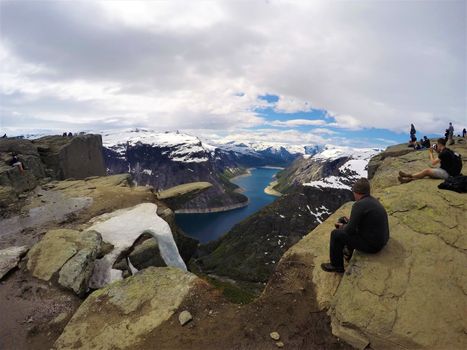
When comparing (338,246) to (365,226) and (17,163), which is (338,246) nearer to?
(365,226)

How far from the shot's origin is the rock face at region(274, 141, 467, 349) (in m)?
11.2

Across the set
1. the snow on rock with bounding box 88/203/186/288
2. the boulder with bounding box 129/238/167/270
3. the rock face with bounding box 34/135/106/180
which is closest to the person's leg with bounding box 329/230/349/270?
the snow on rock with bounding box 88/203/186/288

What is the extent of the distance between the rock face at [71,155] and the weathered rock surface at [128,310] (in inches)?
1524

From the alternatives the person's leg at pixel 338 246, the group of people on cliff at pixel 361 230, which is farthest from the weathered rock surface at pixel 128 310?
the group of people on cliff at pixel 361 230

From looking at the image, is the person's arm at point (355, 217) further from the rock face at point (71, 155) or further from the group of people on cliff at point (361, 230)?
the rock face at point (71, 155)

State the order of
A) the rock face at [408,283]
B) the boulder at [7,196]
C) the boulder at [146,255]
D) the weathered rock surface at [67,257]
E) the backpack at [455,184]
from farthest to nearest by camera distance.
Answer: the boulder at [7,196] → the boulder at [146,255] → the weathered rock surface at [67,257] → the backpack at [455,184] → the rock face at [408,283]

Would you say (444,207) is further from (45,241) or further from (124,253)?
(45,241)

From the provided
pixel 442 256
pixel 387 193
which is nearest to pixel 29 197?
pixel 387 193

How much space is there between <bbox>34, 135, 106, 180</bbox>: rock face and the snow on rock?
89.3 ft

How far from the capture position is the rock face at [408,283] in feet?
36.6

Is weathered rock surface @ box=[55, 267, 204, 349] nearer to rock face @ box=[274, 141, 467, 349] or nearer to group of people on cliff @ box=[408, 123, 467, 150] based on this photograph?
rock face @ box=[274, 141, 467, 349]

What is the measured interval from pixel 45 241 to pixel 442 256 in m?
22.6

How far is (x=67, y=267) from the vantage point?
18.9 metres

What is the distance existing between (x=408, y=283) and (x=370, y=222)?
262cm
